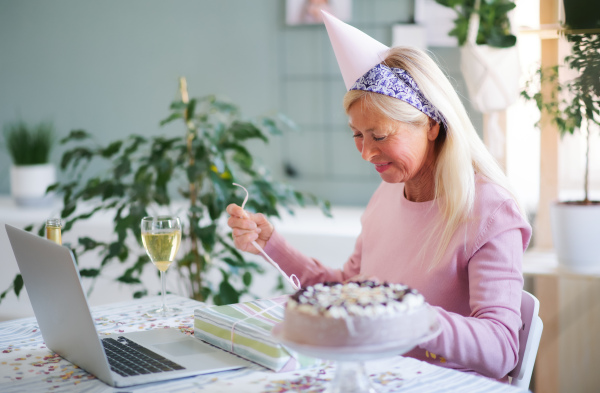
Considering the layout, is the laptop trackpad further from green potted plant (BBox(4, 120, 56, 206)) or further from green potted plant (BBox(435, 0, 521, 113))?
green potted plant (BBox(4, 120, 56, 206))

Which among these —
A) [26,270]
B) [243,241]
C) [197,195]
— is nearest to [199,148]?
[197,195]

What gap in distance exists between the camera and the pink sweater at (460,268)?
119cm

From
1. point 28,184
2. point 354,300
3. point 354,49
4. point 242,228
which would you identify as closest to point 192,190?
point 242,228

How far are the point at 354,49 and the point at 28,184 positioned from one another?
253 centimetres

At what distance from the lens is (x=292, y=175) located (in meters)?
3.35

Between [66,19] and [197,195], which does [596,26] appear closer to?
[197,195]

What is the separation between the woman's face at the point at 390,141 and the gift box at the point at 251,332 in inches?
13.6

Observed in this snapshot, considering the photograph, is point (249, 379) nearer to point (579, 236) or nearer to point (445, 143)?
point (445, 143)

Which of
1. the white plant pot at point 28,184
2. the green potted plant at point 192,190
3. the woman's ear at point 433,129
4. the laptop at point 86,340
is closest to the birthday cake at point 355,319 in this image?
the laptop at point 86,340

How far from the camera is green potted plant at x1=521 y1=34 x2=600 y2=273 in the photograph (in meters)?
2.17

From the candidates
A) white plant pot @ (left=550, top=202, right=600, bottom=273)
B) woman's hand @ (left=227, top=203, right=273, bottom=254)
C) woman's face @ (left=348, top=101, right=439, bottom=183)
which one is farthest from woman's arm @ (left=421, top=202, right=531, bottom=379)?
white plant pot @ (left=550, top=202, right=600, bottom=273)

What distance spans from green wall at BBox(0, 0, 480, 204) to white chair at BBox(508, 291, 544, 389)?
5.65ft

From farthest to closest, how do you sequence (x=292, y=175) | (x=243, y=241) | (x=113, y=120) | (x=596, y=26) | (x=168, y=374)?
(x=113, y=120)
(x=292, y=175)
(x=596, y=26)
(x=243, y=241)
(x=168, y=374)

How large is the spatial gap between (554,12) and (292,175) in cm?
140
